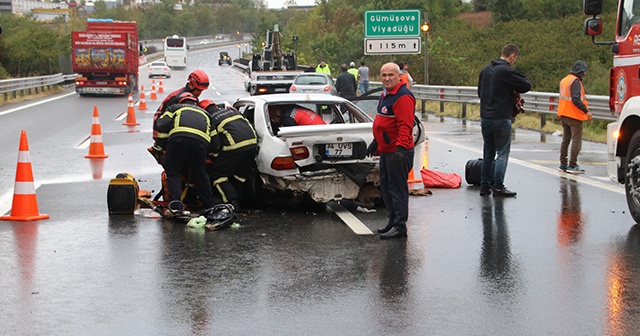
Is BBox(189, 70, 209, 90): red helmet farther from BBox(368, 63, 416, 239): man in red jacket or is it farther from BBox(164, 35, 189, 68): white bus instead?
BBox(164, 35, 189, 68): white bus

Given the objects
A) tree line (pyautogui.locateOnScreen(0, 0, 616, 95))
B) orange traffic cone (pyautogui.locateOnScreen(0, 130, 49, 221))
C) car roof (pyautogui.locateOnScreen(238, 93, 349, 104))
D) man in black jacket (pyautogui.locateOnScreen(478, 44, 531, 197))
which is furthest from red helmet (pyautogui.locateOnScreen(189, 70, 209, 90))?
tree line (pyautogui.locateOnScreen(0, 0, 616, 95))

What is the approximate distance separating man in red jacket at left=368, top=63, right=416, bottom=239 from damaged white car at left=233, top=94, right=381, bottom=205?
128cm

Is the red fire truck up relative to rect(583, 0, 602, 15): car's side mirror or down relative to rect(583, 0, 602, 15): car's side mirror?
down

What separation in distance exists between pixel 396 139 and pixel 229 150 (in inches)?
81.8

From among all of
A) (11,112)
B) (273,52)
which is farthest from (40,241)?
(273,52)

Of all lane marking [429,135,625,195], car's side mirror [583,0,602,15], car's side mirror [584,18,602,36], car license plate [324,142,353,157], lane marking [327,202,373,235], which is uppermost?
car's side mirror [583,0,602,15]

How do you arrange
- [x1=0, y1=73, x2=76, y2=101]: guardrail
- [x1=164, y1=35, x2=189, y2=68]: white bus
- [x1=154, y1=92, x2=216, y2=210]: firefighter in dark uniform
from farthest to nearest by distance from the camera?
[x1=164, y1=35, x2=189, y2=68]: white bus, [x1=0, y1=73, x2=76, y2=101]: guardrail, [x1=154, y1=92, x2=216, y2=210]: firefighter in dark uniform

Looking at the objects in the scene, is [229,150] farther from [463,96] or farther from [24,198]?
[463,96]

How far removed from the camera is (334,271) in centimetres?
728

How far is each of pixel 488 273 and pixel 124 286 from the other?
276cm

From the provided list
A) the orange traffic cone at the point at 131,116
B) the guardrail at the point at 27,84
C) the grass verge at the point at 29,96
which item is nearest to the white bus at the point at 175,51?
the guardrail at the point at 27,84

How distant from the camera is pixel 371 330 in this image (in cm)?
559

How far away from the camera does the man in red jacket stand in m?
8.65

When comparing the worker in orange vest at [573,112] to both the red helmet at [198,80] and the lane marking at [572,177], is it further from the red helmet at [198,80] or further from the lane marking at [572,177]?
the red helmet at [198,80]
